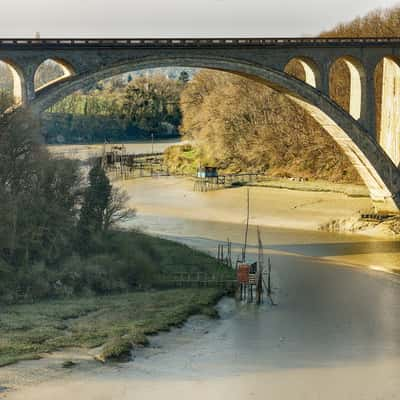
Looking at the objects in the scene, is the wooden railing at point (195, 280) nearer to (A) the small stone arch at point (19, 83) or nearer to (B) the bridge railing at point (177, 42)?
(A) the small stone arch at point (19, 83)

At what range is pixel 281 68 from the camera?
44.0m

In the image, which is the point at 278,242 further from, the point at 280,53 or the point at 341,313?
the point at 341,313

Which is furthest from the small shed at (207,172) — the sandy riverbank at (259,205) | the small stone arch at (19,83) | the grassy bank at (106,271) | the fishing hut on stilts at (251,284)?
the fishing hut on stilts at (251,284)

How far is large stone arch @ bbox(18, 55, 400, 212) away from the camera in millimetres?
38625

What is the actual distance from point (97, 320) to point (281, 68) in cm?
2046

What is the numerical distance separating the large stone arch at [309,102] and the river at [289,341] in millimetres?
3997

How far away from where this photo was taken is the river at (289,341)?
72.8ft

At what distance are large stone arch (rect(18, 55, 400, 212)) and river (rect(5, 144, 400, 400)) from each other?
13.1 ft

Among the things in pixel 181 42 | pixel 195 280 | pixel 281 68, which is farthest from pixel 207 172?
pixel 195 280

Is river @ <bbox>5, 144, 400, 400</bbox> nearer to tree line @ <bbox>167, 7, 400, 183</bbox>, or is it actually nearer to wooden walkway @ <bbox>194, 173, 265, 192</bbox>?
wooden walkway @ <bbox>194, 173, 265, 192</bbox>

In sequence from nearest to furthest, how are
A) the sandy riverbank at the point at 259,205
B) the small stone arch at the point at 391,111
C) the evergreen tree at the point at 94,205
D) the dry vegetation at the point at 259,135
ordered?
the evergreen tree at the point at 94,205
the small stone arch at the point at 391,111
the sandy riverbank at the point at 259,205
the dry vegetation at the point at 259,135

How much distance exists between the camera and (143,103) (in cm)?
10794

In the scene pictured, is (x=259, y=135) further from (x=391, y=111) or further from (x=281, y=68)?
(x=281, y=68)

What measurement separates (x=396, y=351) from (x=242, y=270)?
8.01 m
